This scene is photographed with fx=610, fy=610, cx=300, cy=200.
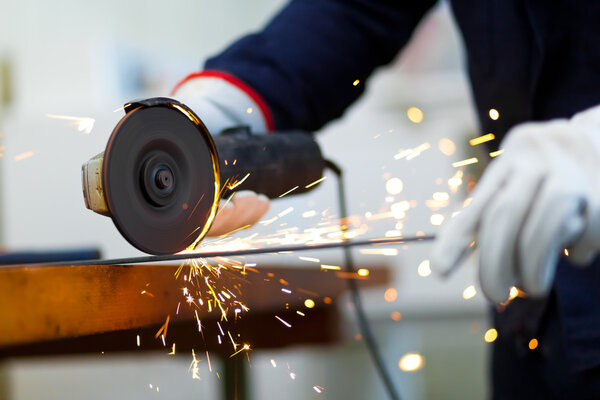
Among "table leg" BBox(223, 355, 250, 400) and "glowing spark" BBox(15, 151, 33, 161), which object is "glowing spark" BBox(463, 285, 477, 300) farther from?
"glowing spark" BBox(15, 151, 33, 161)

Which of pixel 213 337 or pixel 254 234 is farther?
pixel 213 337

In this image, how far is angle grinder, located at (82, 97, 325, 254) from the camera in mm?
399

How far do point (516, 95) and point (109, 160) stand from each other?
44 cm

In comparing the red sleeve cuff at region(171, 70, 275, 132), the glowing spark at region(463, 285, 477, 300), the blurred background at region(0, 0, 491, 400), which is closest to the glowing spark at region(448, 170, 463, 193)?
the blurred background at region(0, 0, 491, 400)

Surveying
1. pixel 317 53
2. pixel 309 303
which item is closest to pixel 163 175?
pixel 317 53

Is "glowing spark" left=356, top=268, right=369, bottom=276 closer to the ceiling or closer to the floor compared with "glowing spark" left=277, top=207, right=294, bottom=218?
closer to the floor

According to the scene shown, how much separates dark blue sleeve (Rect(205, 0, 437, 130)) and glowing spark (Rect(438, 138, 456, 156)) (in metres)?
1.20

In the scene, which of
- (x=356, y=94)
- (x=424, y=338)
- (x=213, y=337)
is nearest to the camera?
(x=356, y=94)

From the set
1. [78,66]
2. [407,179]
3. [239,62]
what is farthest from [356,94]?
[78,66]

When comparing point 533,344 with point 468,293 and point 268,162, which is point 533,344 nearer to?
point 268,162

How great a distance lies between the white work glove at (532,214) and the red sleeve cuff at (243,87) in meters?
0.33

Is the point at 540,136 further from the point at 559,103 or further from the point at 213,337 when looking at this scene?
the point at 213,337

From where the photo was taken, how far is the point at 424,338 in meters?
2.63

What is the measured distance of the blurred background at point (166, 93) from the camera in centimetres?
169
